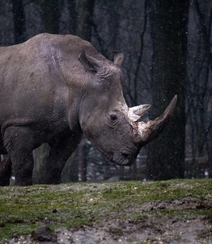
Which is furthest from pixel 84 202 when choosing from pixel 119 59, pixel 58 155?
pixel 119 59

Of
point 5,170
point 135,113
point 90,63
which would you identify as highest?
point 90,63

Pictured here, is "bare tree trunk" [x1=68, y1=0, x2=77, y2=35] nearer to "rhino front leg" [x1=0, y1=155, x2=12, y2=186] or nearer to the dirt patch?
"rhino front leg" [x1=0, y1=155, x2=12, y2=186]

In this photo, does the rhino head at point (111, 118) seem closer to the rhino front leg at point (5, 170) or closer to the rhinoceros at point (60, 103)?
the rhinoceros at point (60, 103)

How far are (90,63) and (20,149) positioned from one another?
133 centimetres

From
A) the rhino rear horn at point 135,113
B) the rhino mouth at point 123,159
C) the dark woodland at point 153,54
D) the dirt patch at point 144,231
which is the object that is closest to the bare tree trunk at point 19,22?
the dark woodland at point 153,54

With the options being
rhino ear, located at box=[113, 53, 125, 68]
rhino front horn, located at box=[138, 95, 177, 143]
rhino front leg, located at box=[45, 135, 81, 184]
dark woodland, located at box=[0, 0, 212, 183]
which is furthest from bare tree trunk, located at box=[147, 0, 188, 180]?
rhino front horn, located at box=[138, 95, 177, 143]

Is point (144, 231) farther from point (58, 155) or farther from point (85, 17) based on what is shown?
point (85, 17)

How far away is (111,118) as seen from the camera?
981 cm

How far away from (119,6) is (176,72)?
6640mm

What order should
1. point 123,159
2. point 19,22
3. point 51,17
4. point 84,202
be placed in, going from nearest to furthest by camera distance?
point 84,202
point 123,159
point 51,17
point 19,22

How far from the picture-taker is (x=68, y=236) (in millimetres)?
6680

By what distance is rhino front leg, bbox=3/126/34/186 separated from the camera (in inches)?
398

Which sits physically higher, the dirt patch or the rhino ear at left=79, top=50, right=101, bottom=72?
the rhino ear at left=79, top=50, right=101, bottom=72

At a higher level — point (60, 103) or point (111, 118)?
point (60, 103)
